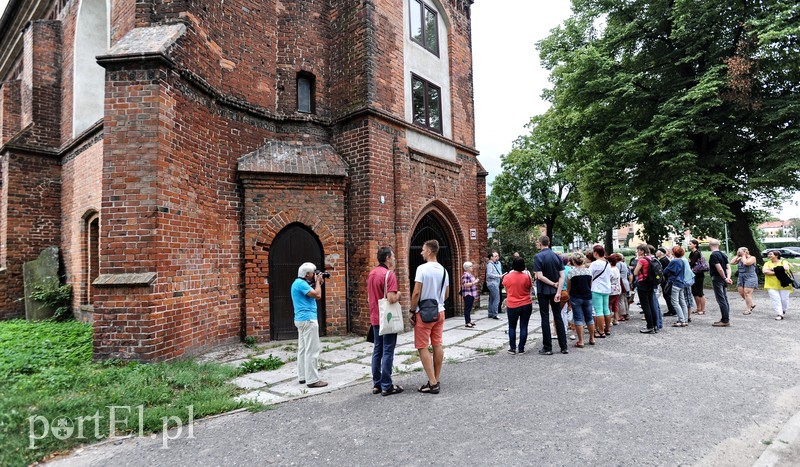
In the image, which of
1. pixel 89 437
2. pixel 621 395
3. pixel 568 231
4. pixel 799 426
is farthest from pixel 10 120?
pixel 568 231

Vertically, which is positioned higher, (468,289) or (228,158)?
(228,158)

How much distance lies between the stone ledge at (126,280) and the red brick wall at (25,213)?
6.83m

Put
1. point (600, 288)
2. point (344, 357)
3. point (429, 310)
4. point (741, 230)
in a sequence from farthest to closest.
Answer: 1. point (741, 230)
2. point (600, 288)
3. point (344, 357)
4. point (429, 310)

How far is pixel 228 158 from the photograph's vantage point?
315 inches

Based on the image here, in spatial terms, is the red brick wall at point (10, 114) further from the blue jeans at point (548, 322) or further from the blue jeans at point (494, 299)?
the blue jeans at point (548, 322)

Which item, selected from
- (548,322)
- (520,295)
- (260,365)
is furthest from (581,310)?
(260,365)

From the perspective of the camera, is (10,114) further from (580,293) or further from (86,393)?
(580,293)

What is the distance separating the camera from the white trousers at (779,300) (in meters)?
8.76

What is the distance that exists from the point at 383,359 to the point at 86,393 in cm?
353

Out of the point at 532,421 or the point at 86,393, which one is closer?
the point at 532,421

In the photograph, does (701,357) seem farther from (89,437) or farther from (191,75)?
(191,75)

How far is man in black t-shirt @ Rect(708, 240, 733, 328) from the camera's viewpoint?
8391 millimetres

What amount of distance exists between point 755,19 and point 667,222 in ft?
64.8

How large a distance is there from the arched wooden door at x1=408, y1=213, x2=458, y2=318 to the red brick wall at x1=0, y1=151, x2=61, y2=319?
9.69 meters
